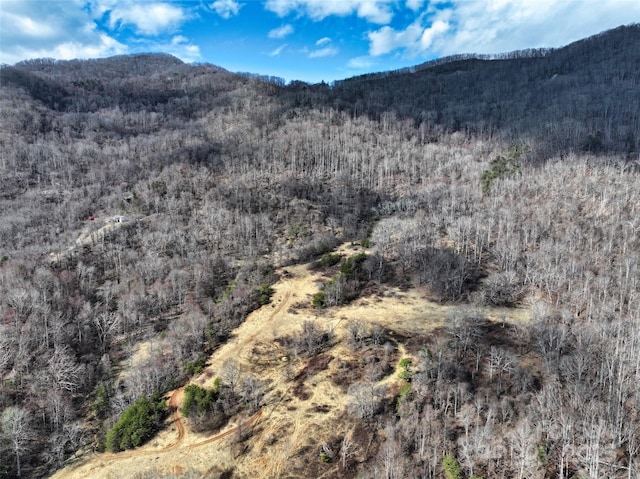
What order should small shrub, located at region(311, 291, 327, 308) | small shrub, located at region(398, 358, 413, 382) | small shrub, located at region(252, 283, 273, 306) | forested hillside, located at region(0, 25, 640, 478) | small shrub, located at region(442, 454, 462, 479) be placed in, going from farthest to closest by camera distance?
small shrub, located at region(252, 283, 273, 306) → small shrub, located at region(311, 291, 327, 308) → small shrub, located at region(398, 358, 413, 382) → forested hillside, located at region(0, 25, 640, 478) → small shrub, located at region(442, 454, 462, 479)

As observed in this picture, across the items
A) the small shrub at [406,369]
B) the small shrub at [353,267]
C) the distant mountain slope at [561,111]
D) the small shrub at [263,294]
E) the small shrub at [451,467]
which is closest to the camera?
the small shrub at [451,467]

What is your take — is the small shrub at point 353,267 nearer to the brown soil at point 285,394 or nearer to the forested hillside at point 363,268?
the forested hillside at point 363,268

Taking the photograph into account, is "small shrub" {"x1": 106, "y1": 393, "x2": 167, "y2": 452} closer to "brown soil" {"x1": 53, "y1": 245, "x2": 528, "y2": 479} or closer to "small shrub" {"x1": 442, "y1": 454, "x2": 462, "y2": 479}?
"brown soil" {"x1": 53, "y1": 245, "x2": 528, "y2": 479}

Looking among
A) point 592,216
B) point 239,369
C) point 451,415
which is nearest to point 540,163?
point 592,216

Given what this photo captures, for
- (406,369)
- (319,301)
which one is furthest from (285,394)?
(319,301)

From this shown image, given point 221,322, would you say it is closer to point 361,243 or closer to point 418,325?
point 418,325

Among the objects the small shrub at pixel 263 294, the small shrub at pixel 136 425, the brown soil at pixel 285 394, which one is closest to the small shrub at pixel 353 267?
the brown soil at pixel 285 394

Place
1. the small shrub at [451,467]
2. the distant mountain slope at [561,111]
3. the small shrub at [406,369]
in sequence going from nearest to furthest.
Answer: the small shrub at [451,467], the small shrub at [406,369], the distant mountain slope at [561,111]

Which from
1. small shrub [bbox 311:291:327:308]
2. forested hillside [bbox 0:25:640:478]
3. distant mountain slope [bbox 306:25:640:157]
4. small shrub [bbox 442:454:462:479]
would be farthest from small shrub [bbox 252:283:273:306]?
distant mountain slope [bbox 306:25:640:157]

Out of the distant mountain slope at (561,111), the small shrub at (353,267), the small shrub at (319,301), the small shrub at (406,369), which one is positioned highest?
the distant mountain slope at (561,111)

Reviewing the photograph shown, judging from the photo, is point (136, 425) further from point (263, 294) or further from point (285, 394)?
point (263, 294)
